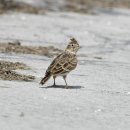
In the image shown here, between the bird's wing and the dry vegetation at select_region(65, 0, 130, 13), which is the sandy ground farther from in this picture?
the dry vegetation at select_region(65, 0, 130, 13)

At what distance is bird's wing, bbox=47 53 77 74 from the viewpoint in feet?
39.7

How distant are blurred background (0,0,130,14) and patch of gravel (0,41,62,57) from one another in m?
9.21

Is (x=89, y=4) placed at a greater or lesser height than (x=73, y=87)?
lesser

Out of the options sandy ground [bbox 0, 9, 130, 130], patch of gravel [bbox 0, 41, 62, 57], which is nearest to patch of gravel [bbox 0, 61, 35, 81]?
sandy ground [bbox 0, 9, 130, 130]

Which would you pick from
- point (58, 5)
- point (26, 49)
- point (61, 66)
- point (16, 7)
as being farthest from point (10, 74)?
point (58, 5)

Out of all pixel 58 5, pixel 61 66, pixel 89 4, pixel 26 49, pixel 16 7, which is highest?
pixel 61 66

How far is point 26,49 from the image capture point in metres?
17.3

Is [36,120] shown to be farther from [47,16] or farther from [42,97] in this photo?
[47,16]

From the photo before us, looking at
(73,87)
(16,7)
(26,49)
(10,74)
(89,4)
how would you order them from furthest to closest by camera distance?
(89,4)
(16,7)
(26,49)
(10,74)
(73,87)

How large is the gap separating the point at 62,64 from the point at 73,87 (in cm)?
51

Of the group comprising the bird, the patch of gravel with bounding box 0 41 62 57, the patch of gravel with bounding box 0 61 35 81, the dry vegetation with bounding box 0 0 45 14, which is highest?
the bird

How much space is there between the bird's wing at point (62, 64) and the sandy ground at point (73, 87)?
298 millimetres

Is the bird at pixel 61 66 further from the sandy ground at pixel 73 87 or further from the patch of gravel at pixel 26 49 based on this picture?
the patch of gravel at pixel 26 49

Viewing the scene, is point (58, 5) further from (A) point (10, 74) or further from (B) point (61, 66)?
(B) point (61, 66)
